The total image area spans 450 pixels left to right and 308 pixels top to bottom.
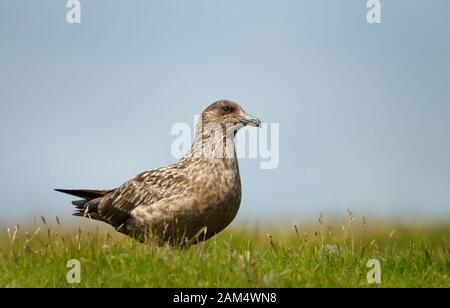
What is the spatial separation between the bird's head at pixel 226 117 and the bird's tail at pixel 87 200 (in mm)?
2049

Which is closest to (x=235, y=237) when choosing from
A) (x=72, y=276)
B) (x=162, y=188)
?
(x=162, y=188)

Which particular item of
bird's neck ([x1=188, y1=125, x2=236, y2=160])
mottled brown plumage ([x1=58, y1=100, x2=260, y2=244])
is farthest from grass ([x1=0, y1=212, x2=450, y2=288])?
bird's neck ([x1=188, y1=125, x2=236, y2=160])

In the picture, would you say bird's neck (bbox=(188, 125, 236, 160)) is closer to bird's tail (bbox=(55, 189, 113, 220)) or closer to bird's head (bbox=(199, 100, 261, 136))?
bird's head (bbox=(199, 100, 261, 136))

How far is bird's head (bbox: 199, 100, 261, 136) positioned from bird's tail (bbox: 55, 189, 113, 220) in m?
2.05

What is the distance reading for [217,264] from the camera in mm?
7688

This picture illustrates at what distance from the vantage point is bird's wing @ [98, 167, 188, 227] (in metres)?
9.62

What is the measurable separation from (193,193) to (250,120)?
1.29 m

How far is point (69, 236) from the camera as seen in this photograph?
8.47 meters

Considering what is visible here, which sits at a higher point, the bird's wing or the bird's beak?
the bird's beak

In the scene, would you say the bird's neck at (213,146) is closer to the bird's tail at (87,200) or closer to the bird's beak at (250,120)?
the bird's beak at (250,120)

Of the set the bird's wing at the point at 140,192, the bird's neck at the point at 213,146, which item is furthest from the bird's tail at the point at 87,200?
the bird's neck at the point at 213,146

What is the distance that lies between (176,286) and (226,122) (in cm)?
327
